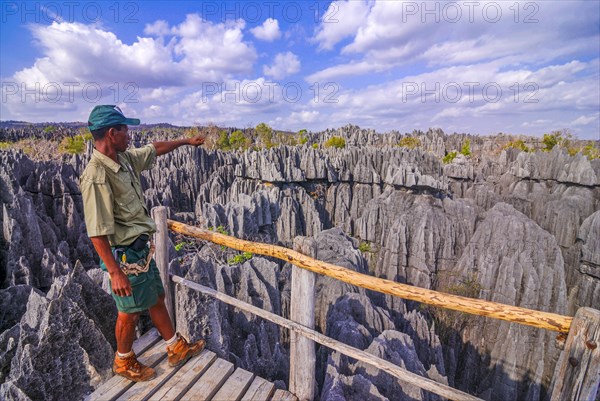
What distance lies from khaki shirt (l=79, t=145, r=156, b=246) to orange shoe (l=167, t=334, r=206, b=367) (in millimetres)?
1070

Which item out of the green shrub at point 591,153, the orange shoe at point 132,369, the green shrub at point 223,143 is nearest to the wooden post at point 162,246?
the orange shoe at point 132,369

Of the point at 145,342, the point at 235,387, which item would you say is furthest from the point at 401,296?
the point at 145,342

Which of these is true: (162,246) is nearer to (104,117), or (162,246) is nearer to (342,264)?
(104,117)

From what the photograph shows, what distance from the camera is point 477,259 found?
12359 millimetres

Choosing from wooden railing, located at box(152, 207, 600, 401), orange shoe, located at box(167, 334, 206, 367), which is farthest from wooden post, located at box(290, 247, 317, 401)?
orange shoe, located at box(167, 334, 206, 367)

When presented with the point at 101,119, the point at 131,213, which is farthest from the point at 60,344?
the point at 101,119

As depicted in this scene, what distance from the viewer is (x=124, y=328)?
264cm

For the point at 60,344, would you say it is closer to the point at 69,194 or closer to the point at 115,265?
the point at 115,265

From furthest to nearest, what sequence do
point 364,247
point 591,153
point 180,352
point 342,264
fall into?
point 591,153
point 364,247
point 342,264
point 180,352

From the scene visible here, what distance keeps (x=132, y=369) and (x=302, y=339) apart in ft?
4.75

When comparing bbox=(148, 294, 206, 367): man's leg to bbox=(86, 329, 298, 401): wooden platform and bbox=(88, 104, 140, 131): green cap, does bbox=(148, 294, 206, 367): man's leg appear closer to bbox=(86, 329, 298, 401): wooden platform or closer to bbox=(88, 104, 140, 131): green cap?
bbox=(86, 329, 298, 401): wooden platform

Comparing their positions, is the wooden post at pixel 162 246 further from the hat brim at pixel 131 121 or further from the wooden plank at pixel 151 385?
the hat brim at pixel 131 121

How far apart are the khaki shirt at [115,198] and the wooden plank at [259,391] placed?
5.18 feet

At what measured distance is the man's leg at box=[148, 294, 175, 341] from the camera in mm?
2896
